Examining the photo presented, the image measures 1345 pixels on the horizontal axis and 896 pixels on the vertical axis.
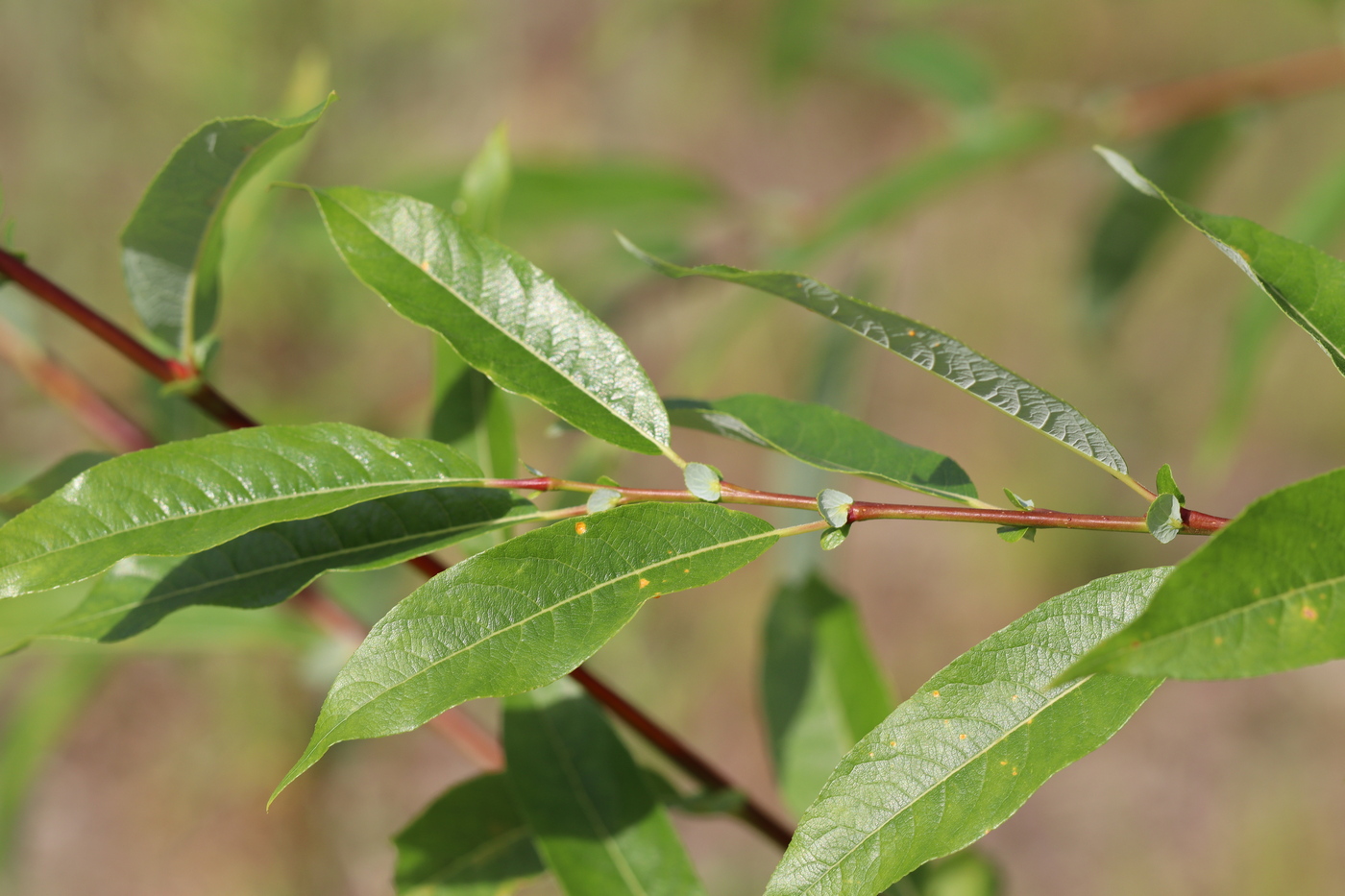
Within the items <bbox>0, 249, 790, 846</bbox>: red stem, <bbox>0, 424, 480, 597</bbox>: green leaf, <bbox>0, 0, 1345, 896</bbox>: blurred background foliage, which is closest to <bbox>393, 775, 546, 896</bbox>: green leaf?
<bbox>0, 249, 790, 846</bbox>: red stem

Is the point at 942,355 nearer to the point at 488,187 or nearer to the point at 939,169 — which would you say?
the point at 488,187

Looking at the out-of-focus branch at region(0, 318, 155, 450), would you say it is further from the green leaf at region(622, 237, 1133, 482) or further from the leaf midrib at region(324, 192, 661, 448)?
the green leaf at region(622, 237, 1133, 482)

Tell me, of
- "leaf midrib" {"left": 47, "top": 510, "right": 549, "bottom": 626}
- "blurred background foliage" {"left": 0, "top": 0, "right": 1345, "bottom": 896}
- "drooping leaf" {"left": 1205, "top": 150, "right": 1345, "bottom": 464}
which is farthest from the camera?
"blurred background foliage" {"left": 0, "top": 0, "right": 1345, "bottom": 896}

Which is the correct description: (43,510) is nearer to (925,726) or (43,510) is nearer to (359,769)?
(925,726)

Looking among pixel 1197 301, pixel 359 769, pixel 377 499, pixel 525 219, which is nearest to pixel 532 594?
pixel 377 499

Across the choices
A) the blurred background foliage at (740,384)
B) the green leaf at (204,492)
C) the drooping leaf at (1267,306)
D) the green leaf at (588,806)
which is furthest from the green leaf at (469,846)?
the blurred background foliage at (740,384)

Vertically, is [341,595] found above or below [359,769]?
above

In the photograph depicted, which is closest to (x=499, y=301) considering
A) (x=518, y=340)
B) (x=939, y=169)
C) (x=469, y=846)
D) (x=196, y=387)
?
(x=518, y=340)
